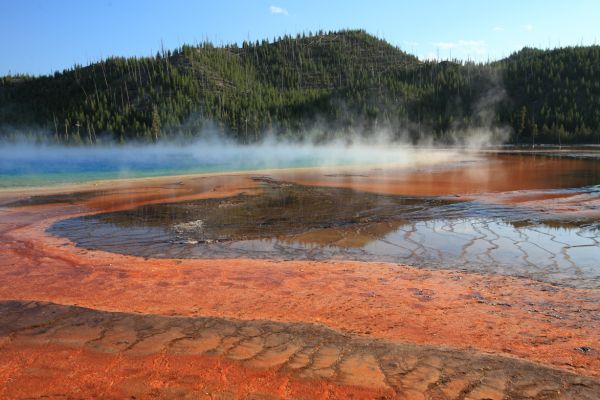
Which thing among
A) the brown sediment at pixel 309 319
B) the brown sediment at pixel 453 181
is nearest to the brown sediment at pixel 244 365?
the brown sediment at pixel 309 319

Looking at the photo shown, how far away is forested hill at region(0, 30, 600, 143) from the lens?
91.9m

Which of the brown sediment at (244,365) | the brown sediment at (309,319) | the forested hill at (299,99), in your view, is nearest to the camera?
the brown sediment at (244,365)

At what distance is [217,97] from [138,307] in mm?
114587

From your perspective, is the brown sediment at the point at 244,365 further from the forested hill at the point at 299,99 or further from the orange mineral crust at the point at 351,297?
the forested hill at the point at 299,99

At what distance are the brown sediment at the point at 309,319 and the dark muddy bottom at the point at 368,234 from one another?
37.9 inches

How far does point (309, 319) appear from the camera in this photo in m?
6.62

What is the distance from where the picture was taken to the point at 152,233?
1398cm

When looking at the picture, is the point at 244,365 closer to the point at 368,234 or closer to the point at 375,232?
the point at 368,234

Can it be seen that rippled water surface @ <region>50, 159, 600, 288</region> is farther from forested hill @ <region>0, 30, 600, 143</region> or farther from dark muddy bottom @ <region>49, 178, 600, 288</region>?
forested hill @ <region>0, 30, 600, 143</region>

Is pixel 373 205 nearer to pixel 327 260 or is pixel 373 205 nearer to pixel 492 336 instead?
pixel 327 260

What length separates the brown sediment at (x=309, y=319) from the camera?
188 inches

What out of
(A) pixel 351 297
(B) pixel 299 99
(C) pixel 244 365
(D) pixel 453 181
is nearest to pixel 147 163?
(D) pixel 453 181

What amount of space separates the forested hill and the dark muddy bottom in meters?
74.6

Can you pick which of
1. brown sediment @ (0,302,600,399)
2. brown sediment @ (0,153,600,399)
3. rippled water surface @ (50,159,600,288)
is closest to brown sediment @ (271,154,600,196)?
rippled water surface @ (50,159,600,288)
